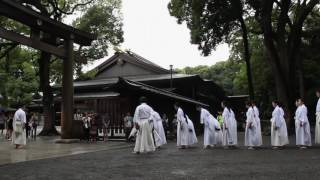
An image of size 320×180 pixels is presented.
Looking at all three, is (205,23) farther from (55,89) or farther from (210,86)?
(55,89)

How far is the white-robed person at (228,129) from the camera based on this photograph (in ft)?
56.4

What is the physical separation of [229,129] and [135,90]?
7.65 meters

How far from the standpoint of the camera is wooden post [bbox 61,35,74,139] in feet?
68.1

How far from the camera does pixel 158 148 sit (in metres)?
17.4

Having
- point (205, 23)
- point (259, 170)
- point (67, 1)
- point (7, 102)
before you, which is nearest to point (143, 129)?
point (259, 170)

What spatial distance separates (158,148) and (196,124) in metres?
14.1

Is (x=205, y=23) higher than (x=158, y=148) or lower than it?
higher

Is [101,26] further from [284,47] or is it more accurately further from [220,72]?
[220,72]

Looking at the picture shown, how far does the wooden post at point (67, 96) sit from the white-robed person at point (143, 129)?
671 centimetres

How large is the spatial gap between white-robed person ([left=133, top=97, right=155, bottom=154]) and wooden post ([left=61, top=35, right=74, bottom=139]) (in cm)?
671

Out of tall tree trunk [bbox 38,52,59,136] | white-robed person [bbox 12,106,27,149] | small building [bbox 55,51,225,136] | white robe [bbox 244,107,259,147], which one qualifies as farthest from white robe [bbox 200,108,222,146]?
tall tree trunk [bbox 38,52,59,136]

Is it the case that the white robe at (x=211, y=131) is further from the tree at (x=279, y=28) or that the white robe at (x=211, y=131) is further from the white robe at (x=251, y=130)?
the tree at (x=279, y=28)

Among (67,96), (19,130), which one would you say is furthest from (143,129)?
(67,96)

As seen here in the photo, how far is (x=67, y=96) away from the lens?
68.8 feet
